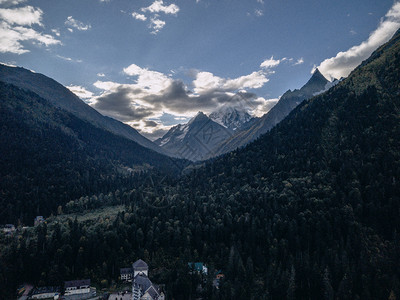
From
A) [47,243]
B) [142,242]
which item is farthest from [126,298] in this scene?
[47,243]

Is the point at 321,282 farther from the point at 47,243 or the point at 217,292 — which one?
the point at 47,243

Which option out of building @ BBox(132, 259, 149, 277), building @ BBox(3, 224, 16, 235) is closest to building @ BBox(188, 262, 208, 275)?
building @ BBox(132, 259, 149, 277)

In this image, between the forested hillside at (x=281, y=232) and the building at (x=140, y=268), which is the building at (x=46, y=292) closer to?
the forested hillside at (x=281, y=232)

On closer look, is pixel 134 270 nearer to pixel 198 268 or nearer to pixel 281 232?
pixel 198 268

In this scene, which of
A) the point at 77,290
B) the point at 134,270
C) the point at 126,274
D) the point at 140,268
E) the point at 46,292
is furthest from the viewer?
the point at 126,274

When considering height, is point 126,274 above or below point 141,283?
below

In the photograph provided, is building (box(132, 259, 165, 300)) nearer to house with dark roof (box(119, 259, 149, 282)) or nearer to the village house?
the village house

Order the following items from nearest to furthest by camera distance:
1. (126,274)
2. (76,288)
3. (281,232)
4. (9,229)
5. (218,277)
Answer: (76,288) → (126,274) → (218,277) → (281,232) → (9,229)

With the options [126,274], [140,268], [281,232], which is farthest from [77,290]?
[281,232]
